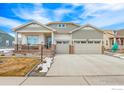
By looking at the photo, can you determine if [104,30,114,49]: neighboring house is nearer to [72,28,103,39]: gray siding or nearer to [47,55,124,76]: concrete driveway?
[72,28,103,39]: gray siding

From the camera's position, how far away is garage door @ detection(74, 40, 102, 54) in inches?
1038

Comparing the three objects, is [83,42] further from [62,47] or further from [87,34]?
[62,47]

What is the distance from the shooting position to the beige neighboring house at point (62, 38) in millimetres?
25578

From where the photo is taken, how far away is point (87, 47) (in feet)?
86.7

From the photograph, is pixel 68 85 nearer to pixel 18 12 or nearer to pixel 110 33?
pixel 18 12

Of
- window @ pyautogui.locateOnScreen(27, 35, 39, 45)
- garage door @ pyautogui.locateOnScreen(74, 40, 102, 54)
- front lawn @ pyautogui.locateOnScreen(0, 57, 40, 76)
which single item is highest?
window @ pyautogui.locateOnScreen(27, 35, 39, 45)

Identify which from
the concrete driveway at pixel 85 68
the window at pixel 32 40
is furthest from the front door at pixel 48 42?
the concrete driveway at pixel 85 68

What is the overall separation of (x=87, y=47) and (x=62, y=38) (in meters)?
3.26

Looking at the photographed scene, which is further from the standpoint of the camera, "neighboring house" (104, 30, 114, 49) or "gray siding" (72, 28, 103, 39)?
"neighboring house" (104, 30, 114, 49)

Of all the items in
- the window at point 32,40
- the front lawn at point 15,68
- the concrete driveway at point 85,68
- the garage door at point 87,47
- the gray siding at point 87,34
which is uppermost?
the gray siding at point 87,34

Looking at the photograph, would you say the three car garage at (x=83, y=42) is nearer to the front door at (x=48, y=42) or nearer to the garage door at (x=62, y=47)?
the garage door at (x=62, y=47)

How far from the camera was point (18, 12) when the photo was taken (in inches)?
414

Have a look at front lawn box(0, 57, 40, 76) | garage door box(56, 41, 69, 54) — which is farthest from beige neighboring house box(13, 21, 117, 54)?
front lawn box(0, 57, 40, 76)

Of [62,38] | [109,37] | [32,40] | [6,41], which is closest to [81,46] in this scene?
[62,38]
